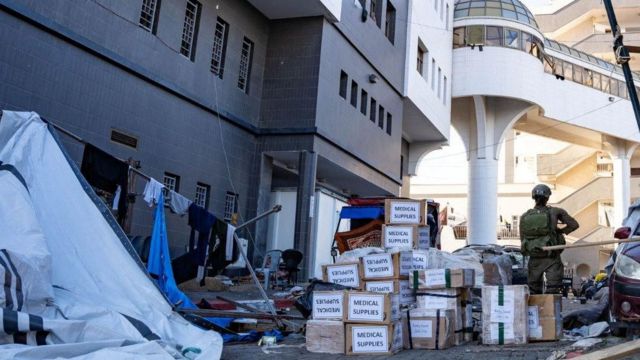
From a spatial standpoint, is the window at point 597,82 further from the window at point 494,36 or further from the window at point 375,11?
the window at point 375,11

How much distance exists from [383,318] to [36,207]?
4355 mm

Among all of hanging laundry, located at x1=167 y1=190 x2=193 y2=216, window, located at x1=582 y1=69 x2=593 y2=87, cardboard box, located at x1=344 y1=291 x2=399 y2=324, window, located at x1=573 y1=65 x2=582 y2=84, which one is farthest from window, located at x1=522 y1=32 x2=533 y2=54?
cardboard box, located at x1=344 y1=291 x2=399 y2=324

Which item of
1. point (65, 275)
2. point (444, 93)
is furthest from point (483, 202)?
point (65, 275)

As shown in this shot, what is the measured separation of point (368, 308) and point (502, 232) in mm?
45233

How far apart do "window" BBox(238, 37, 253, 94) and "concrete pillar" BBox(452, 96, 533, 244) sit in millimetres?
21692

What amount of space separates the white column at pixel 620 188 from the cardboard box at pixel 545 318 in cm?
3892

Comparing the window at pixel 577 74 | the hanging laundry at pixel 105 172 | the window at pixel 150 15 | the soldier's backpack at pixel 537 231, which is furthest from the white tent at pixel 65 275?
the window at pixel 577 74

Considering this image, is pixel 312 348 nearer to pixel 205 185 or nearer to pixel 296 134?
pixel 205 185

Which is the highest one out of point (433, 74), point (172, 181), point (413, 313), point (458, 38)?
point (458, 38)

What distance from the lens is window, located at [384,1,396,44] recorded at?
25.0 m

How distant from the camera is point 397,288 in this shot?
7.29m

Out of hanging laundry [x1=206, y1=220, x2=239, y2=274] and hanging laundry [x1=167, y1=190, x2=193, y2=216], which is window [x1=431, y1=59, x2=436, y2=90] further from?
hanging laundry [x1=167, y1=190, x2=193, y2=216]

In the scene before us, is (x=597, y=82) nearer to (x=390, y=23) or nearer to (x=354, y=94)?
(x=390, y=23)

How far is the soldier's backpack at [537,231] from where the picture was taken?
321 inches
